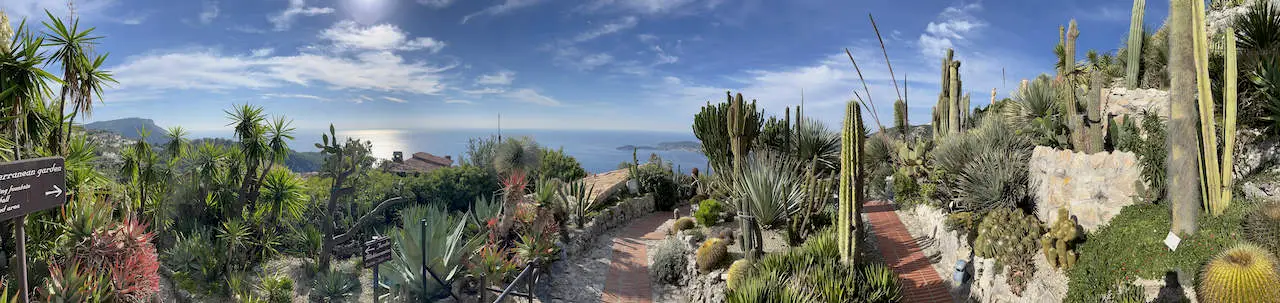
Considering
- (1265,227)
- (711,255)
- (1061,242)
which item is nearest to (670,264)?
(711,255)

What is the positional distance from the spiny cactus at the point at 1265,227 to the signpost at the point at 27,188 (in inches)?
355

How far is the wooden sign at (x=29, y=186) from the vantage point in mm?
3514

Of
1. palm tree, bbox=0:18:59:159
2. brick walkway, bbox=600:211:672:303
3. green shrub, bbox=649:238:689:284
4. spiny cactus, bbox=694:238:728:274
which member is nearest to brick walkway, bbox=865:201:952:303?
spiny cactus, bbox=694:238:728:274

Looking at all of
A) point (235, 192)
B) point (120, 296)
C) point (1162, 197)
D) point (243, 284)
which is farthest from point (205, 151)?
point (1162, 197)

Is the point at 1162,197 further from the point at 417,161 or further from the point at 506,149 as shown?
the point at 417,161

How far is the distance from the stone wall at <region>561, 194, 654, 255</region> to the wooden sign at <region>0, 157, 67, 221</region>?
6.02 m

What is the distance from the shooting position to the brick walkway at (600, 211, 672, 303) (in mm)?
7473

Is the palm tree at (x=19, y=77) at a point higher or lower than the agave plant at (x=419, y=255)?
higher

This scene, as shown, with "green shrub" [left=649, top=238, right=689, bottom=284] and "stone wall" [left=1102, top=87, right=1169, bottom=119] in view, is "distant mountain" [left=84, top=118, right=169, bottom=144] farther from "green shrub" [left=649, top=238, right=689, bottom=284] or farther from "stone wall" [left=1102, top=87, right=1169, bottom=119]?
"stone wall" [left=1102, top=87, right=1169, bottom=119]

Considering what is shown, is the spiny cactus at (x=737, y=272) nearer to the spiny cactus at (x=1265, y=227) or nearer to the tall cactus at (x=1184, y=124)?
the tall cactus at (x=1184, y=124)

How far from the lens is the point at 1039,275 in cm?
554

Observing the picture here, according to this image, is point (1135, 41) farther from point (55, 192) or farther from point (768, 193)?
point (55, 192)

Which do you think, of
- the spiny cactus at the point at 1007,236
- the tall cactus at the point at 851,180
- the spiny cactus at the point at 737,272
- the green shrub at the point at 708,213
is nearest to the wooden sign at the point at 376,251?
the spiny cactus at the point at 737,272

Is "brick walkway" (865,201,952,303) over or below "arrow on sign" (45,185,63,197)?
below
